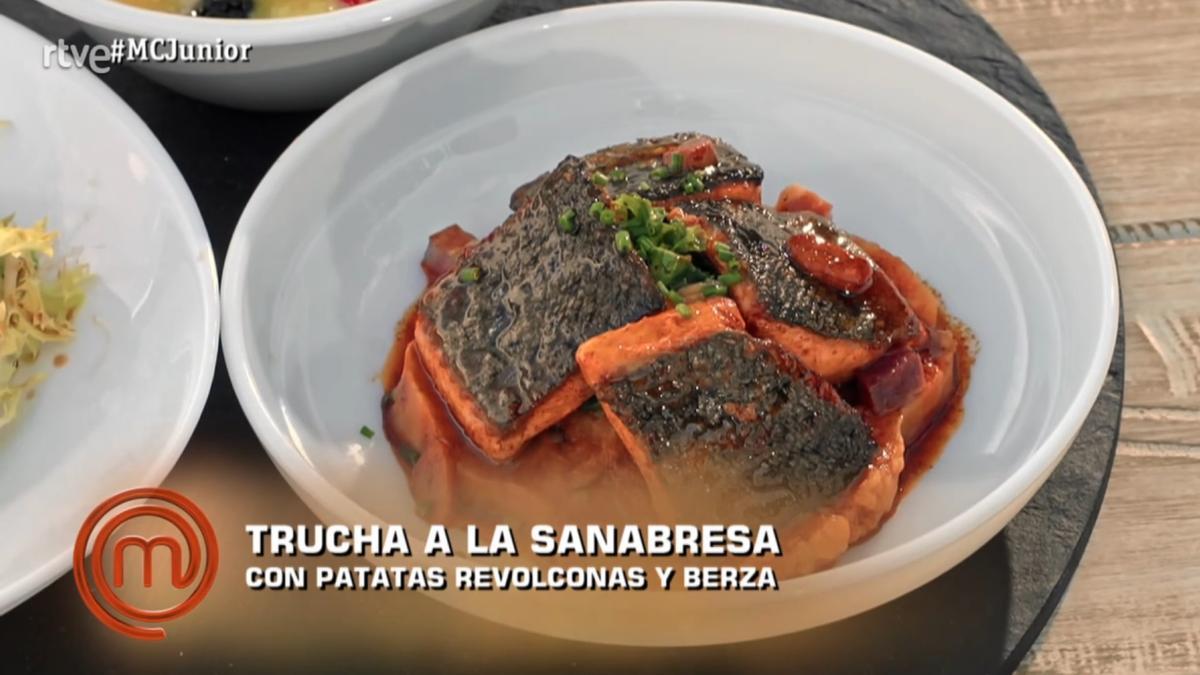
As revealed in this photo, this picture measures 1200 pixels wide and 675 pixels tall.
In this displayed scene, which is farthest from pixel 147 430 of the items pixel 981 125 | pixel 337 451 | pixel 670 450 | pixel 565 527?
pixel 981 125

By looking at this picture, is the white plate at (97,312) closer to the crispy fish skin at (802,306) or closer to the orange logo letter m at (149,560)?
the orange logo letter m at (149,560)

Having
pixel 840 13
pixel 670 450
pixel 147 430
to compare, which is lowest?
pixel 147 430

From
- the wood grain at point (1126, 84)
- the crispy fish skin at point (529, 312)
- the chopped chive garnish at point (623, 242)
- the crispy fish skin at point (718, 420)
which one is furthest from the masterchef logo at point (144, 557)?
the wood grain at point (1126, 84)

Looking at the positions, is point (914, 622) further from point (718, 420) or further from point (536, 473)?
point (536, 473)

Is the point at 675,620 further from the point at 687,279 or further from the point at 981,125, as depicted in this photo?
the point at 981,125

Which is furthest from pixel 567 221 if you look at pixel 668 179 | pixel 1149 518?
pixel 1149 518

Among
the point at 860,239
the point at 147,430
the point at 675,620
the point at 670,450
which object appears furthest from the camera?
the point at 860,239
